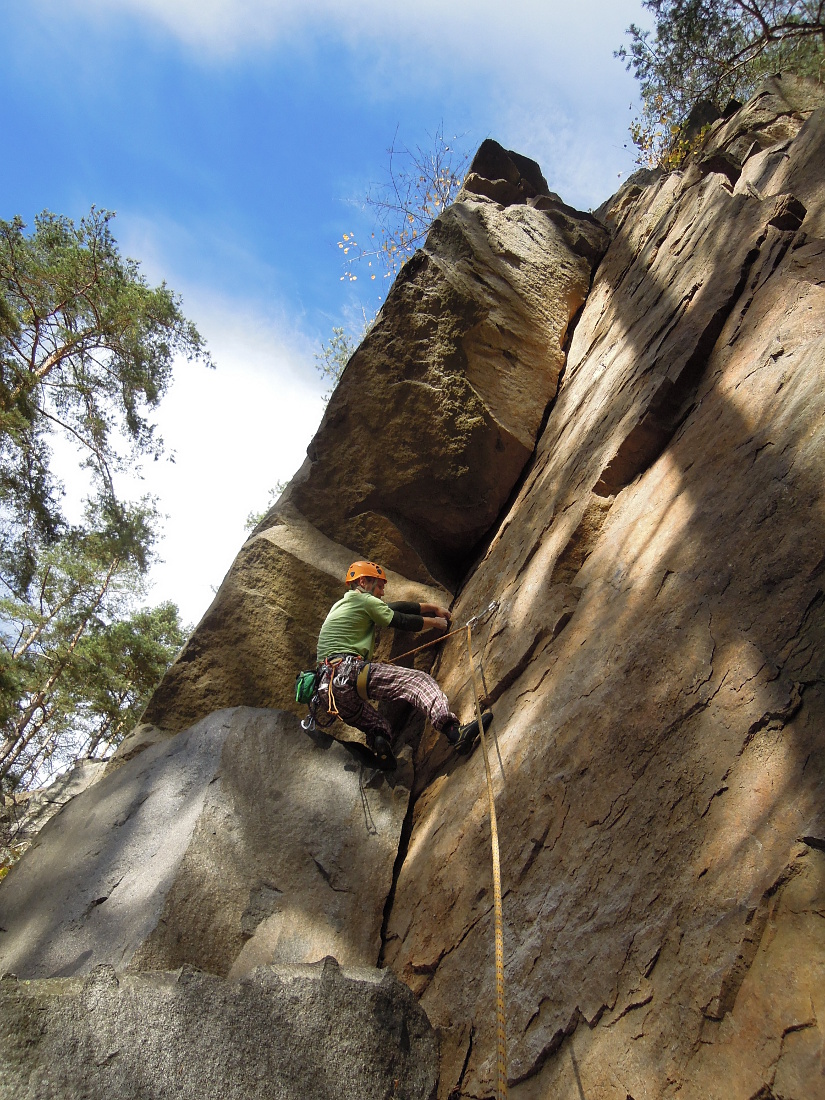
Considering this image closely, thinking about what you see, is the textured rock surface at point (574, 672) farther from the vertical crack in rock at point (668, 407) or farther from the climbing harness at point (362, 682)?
the climbing harness at point (362, 682)

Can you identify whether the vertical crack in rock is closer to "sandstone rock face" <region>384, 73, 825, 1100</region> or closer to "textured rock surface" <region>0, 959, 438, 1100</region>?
"sandstone rock face" <region>384, 73, 825, 1100</region>

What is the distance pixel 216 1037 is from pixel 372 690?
7.70ft

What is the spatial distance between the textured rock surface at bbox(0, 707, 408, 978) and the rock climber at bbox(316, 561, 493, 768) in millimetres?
242

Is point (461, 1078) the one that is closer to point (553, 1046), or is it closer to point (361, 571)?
point (553, 1046)

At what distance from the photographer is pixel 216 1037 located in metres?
2.63

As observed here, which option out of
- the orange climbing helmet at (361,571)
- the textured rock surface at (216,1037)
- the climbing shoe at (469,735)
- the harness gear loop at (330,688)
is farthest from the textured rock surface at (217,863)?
the orange climbing helmet at (361,571)

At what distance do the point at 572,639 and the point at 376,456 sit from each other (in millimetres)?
2980

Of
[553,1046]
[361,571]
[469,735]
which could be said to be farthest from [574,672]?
[361,571]

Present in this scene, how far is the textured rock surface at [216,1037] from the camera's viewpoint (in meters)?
2.38

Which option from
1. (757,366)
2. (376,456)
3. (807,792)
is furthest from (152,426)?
(807,792)

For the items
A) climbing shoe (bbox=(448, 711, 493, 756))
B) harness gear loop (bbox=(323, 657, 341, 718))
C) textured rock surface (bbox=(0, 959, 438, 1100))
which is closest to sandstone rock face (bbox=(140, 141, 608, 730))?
harness gear loop (bbox=(323, 657, 341, 718))

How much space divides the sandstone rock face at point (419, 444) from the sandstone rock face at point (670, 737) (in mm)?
1296

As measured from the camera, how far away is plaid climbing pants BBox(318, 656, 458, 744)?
4.66 m

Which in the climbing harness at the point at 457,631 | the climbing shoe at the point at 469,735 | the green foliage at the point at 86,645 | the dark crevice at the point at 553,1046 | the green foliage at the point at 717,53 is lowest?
the green foliage at the point at 86,645
